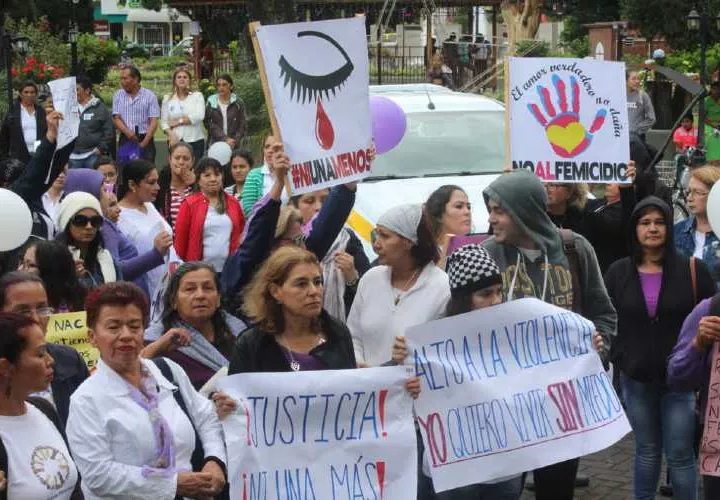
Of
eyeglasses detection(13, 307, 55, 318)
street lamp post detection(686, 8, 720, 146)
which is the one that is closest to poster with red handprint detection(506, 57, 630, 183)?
eyeglasses detection(13, 307, 55, 318)

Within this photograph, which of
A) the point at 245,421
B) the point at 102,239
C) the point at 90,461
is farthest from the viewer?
the point at 102,239

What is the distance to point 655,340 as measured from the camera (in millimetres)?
6250

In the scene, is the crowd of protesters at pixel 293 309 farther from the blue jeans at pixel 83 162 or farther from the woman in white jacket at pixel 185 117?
the woman in white jacket at pixel 185 117

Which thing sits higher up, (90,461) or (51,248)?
(51,248)

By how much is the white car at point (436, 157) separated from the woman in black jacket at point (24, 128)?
501 cm

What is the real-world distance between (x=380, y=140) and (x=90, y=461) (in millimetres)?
4382

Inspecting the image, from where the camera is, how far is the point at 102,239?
7223 mm

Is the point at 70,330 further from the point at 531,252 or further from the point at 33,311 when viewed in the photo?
the point at 531,252

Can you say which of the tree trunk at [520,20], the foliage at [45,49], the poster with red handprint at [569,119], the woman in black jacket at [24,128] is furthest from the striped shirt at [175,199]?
the tree trunk at [520,20]

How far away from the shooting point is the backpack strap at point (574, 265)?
573 cm

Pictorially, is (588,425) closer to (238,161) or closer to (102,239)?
(102,239)

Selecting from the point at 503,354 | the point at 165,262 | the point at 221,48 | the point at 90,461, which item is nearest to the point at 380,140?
the point at 165,262

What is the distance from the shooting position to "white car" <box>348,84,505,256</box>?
986cm

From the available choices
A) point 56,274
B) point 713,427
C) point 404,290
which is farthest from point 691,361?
point 56,274
